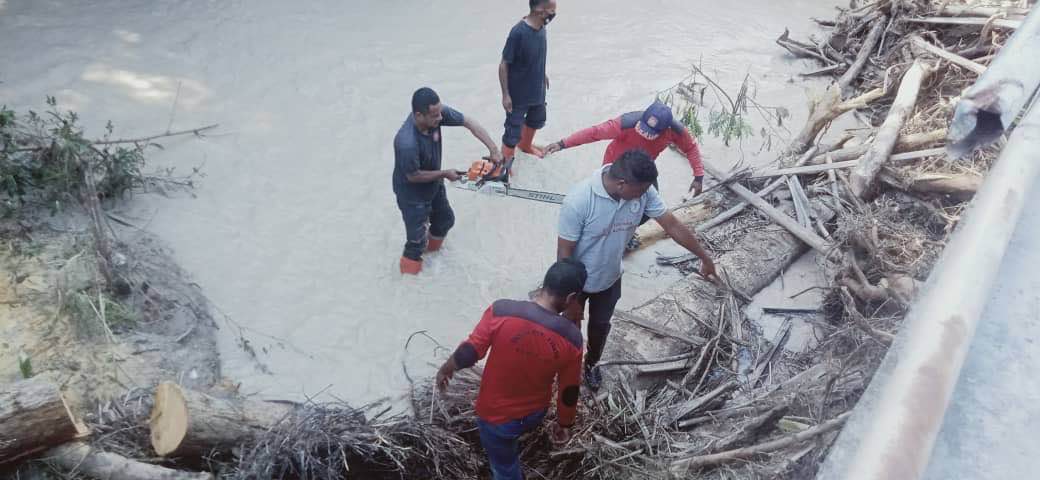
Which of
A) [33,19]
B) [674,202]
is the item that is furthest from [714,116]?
[33,19]

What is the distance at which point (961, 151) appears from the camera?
312 centimetres

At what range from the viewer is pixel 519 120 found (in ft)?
23.1

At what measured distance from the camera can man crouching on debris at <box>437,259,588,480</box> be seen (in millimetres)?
3395

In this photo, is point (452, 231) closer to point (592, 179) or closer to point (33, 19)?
point (592, 179)

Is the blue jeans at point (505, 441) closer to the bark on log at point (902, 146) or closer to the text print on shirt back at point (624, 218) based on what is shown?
the text print on shirt back at point (624, 218)

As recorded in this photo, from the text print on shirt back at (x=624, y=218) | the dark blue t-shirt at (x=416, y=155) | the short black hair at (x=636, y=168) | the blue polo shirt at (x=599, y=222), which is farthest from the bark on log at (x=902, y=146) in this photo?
the short black hair at (x=636, y=168)

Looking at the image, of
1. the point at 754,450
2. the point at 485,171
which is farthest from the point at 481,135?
the point at 754,450

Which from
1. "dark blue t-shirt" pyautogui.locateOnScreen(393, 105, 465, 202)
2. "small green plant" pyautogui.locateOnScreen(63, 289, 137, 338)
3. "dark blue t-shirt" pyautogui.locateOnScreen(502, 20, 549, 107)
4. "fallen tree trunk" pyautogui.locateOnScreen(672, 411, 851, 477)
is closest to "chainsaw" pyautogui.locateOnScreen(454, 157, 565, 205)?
"dark blue t-shirt" pyautogui.locateOnScreen(393, 105, 465, 202)

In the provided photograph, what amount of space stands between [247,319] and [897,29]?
8.26 meters

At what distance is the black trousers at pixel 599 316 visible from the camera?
14.8 feet

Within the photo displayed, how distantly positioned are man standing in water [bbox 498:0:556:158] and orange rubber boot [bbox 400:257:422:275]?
4.38ft

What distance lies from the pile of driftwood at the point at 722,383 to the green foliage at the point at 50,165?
223 centimetres

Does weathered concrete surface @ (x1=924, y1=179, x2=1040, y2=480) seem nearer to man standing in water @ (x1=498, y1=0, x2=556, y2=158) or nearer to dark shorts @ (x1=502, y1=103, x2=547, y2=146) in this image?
man standing in water @ (x1=498, y1=0, x2=556, y2=158)

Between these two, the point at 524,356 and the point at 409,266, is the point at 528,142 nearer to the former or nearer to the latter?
the point at 409,266
